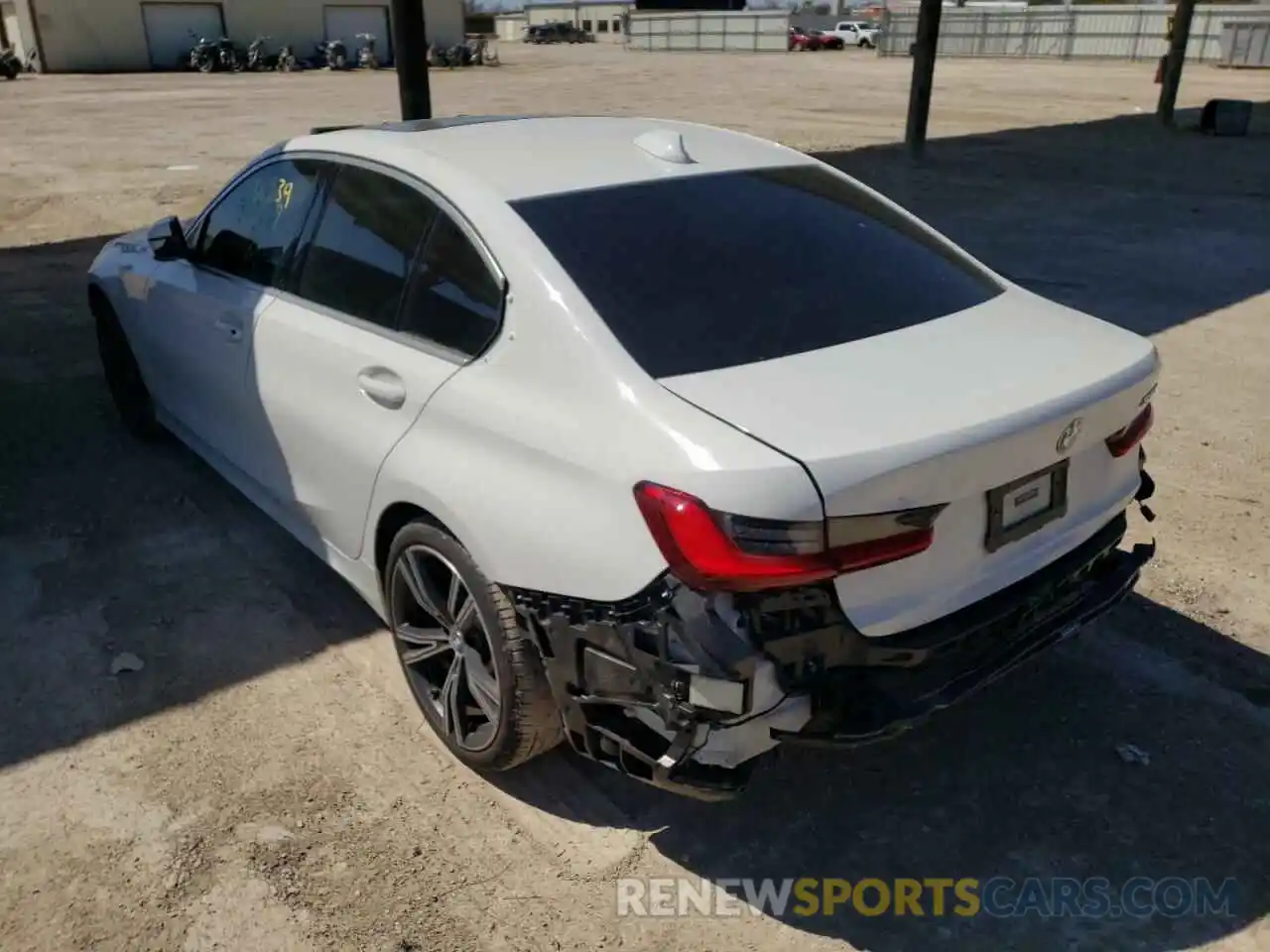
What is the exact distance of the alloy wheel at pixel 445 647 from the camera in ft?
9.18

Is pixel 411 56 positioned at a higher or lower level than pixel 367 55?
higher

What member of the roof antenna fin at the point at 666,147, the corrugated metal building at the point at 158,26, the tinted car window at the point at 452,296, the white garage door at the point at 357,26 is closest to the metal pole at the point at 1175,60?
the roof antenna fin at the point at 666,147

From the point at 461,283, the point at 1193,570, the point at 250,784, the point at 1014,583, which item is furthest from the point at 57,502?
the point at 1193,570

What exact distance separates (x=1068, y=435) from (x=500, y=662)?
1486 millimetres

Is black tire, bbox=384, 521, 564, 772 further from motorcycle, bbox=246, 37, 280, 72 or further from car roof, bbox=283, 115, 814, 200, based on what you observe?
motorcycle, bbox=246, 37, 280, 72

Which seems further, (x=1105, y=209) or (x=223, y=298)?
(x=1105, y=209)

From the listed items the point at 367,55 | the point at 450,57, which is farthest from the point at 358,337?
the point at 450,57

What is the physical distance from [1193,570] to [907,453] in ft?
8.06

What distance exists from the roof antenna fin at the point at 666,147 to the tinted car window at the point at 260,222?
1118 millimetres

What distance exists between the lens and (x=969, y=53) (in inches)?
2167

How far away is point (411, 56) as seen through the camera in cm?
920

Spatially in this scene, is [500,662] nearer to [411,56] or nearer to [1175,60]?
[411,56]

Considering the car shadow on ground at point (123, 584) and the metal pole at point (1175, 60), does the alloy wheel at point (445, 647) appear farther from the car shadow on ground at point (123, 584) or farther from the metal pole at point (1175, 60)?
the metal pole at point (1175, 60)

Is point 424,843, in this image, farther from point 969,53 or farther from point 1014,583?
point 969,53
